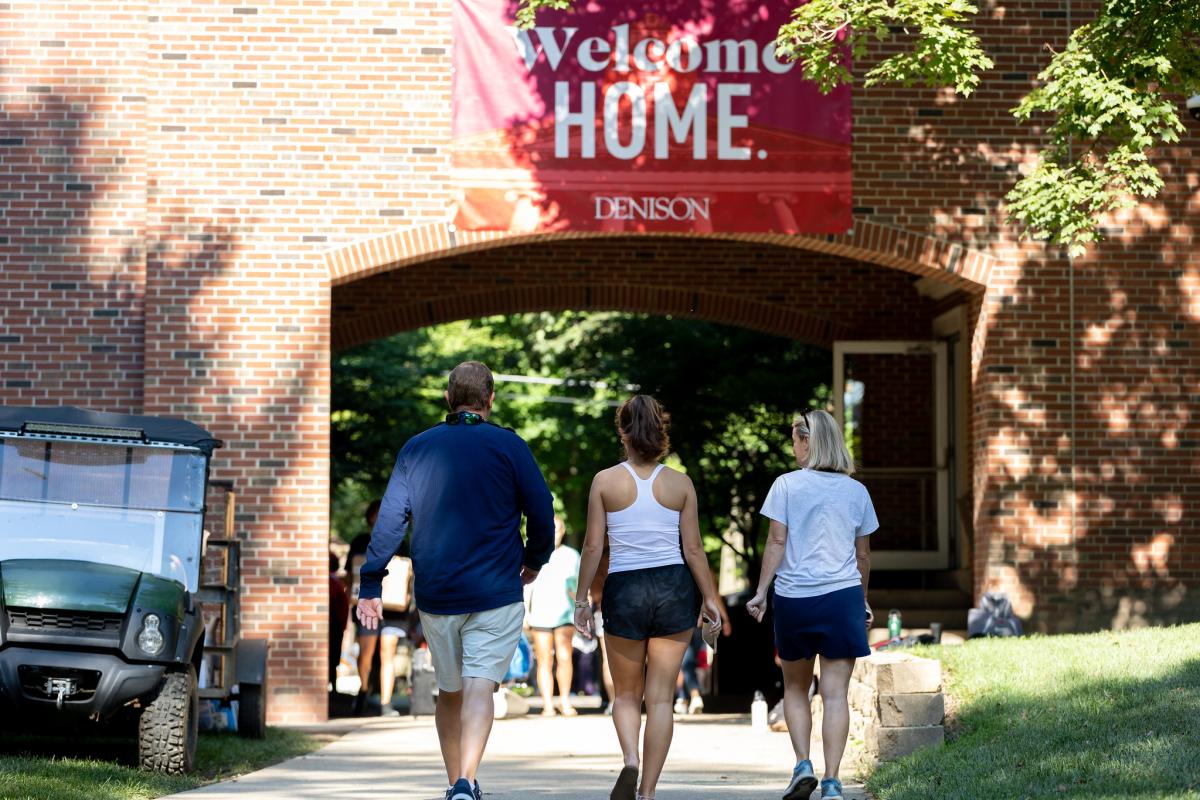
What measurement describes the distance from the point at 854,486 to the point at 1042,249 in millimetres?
7982

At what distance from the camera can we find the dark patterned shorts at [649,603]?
7.32m

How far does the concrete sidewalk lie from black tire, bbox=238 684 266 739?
58 centimetres

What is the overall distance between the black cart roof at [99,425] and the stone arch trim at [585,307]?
336 inches

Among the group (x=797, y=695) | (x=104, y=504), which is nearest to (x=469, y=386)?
(x=797, y=695)

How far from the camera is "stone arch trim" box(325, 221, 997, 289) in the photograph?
48.4 feet

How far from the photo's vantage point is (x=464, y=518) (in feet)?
22.7

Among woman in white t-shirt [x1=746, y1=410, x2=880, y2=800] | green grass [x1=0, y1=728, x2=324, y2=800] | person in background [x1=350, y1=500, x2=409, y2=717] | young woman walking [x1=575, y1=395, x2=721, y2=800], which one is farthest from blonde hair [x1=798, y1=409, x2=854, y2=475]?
person in background [x1=350, y1=500, x2=409, y2=717]

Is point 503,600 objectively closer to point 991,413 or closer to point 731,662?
point 991,413

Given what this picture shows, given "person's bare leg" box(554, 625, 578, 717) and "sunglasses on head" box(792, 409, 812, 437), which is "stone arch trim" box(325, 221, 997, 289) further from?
"sunglasses on head" box(792, 409, 812, 437)

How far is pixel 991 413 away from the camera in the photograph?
49.4 ft

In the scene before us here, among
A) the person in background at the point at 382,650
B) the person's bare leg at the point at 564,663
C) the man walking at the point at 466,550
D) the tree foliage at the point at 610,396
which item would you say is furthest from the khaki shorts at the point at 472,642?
the tree foliage at the point at 610,396

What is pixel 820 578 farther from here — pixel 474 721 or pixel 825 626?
pixel 474 721

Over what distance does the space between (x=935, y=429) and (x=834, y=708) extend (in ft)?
37.0

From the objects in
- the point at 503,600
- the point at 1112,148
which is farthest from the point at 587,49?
the point at 503,600
